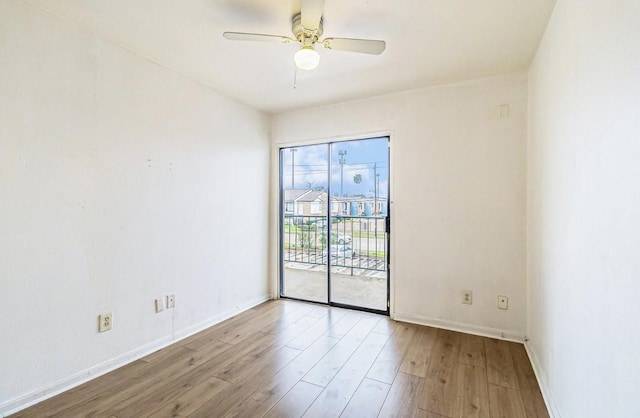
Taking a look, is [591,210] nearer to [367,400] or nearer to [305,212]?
[367,400]

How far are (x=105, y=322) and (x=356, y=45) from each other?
2.64 meters

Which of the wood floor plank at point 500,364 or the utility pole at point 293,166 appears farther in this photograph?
the utility pole at point 293,166

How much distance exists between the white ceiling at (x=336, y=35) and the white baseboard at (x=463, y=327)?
2414 millimetres

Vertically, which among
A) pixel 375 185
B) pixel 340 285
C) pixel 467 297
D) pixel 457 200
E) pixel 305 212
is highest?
pixel 375 185

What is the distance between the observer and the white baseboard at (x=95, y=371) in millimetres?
1773

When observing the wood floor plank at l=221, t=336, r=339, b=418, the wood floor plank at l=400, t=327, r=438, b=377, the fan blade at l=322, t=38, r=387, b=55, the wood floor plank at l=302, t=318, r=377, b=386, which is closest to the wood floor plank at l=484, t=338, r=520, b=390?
the wood floor plank at l=400, t=327, r=438, b=377

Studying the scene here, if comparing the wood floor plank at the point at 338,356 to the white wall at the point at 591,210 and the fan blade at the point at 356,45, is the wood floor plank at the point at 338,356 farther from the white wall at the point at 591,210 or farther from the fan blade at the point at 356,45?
the fan blade at the point at 356,45

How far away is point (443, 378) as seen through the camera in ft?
7.00

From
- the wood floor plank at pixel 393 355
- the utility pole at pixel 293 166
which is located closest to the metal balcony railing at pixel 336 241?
the utility pole at pixel 293 166

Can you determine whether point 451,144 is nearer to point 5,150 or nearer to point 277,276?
point 277,276

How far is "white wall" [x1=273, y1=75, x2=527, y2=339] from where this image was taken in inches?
108

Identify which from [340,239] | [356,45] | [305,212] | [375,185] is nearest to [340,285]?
[340,239]

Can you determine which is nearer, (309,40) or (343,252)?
(309,40)

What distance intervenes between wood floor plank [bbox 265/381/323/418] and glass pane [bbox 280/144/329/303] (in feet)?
5.81
